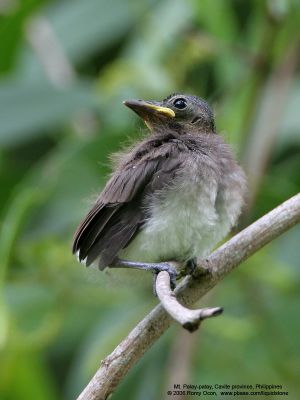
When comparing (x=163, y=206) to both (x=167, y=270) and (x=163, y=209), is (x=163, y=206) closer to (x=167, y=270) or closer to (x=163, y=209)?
(x=163, y=209)

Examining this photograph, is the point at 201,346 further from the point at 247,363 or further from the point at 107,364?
the point at 107,364

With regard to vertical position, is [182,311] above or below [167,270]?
above

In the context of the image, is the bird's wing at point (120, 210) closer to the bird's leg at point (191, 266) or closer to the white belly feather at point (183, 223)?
the white belly feather at point (183, 223)

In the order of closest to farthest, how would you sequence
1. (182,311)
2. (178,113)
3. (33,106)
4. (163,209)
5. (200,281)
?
(182,311) → (200,281) → (163,209) → (178,113) → (33,106)

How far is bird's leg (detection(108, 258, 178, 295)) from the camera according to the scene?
3.61 m

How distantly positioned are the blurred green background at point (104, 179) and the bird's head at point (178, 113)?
21 cm

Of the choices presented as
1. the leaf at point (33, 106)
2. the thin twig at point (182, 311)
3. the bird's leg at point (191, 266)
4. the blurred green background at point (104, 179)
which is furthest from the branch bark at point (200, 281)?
the leaf at point (33, 106)

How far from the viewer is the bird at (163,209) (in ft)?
12.4

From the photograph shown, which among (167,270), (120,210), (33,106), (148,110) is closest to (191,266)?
(167,270)

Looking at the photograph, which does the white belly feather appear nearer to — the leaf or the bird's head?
the bird's head

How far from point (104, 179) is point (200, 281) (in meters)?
1.74

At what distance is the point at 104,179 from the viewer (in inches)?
204

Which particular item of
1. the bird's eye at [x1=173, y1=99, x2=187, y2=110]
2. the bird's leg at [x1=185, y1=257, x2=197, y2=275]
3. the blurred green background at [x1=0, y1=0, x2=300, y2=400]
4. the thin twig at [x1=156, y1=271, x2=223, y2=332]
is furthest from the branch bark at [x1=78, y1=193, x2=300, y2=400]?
the bird's eye at [x1=173, y1=99, x2=187, y2=110]

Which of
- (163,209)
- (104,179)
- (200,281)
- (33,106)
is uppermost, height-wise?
(163,209)
